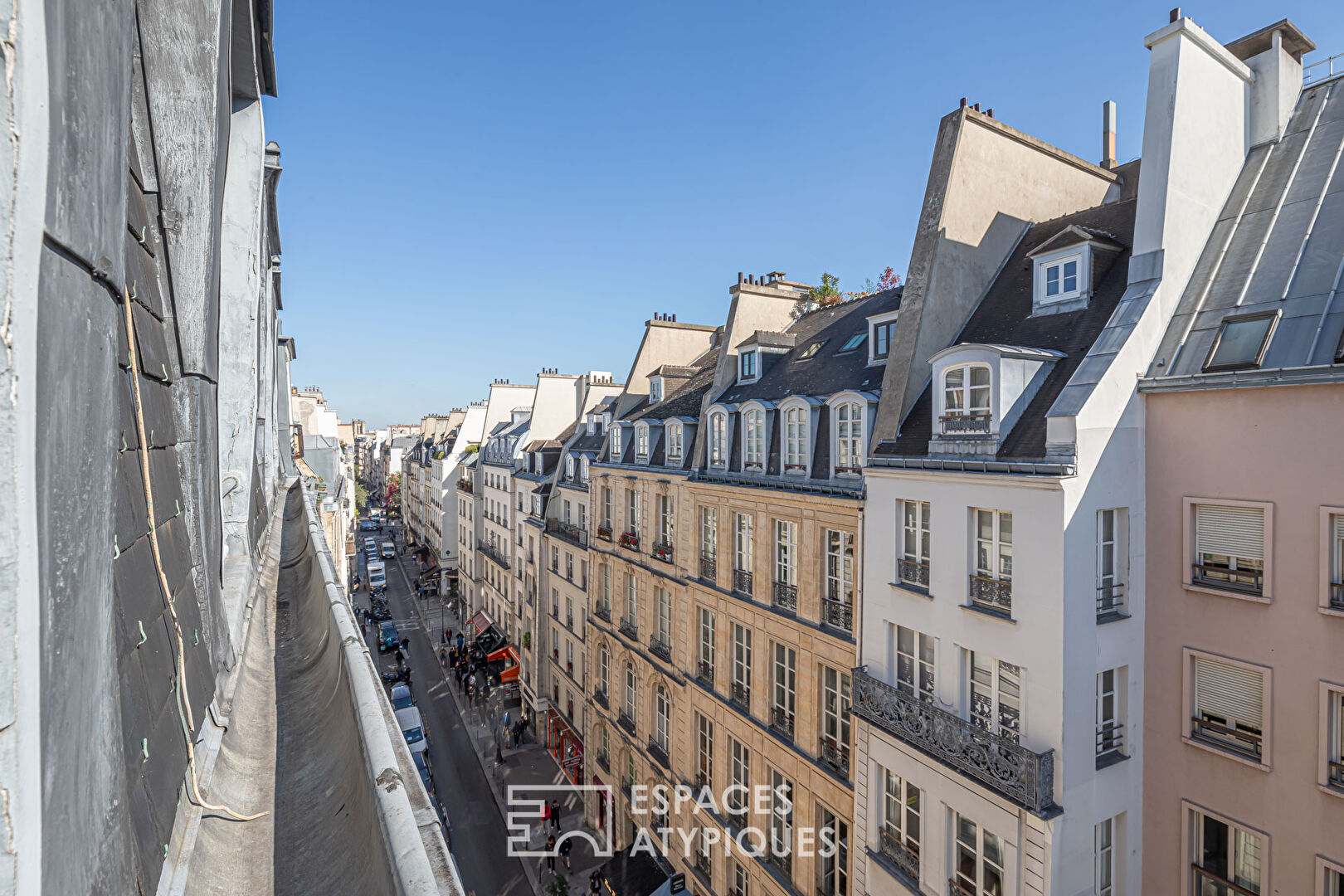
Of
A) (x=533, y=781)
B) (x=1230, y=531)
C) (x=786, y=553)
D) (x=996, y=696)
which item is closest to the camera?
(x=1230, y=531)

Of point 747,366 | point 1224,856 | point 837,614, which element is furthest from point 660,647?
point 1224,856

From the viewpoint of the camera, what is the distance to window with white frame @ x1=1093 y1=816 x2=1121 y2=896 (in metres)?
10.9

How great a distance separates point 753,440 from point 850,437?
10.5 ft

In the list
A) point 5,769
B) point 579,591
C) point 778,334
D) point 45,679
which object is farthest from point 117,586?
point 579,591

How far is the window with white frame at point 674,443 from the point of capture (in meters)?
21.3

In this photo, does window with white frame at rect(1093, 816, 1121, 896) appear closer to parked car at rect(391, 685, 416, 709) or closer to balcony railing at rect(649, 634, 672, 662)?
balcony railing at rect(649, 634, 672, 662)

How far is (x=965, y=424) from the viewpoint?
11875mm

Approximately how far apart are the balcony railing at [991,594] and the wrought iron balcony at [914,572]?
1.02 meters

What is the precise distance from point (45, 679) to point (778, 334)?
20816 millimetres

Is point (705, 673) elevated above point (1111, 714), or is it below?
below

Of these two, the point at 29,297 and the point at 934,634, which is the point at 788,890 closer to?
the point at 934,634

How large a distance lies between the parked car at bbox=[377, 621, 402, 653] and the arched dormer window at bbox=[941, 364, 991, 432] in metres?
39.0

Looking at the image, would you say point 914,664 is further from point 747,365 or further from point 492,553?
point 492,553

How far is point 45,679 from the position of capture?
3.60ft
